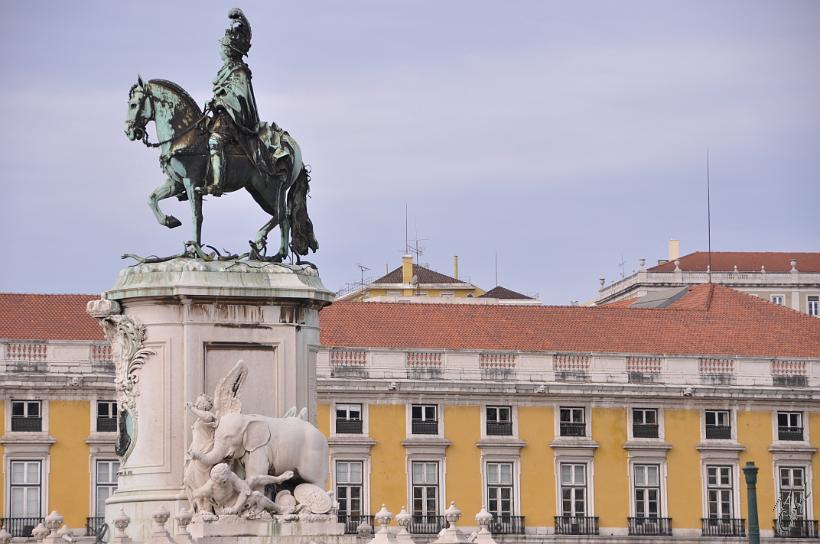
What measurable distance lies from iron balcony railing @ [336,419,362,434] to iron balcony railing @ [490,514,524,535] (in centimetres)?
510

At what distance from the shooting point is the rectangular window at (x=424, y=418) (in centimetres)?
7988

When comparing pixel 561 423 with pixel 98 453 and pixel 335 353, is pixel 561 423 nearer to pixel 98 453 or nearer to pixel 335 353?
pixel 335 353

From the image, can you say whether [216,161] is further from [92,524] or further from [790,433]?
[790,433]

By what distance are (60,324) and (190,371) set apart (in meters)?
52.3

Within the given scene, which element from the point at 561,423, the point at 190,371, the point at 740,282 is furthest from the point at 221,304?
the point at 740,282

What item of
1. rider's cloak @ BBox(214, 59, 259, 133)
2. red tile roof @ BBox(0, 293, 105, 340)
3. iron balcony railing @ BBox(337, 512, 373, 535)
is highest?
red tile roof @ BBox(0, 293, 105, 340)

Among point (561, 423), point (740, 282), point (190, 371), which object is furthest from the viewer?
point (740, 282)

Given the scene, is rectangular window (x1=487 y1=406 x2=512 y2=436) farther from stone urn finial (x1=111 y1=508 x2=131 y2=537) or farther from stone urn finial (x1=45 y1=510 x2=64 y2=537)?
stone urn finial (x1=111 y1=508 x2=131 y2=537)

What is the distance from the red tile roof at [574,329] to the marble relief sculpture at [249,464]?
176 feet

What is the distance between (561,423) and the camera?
8100 centimetres

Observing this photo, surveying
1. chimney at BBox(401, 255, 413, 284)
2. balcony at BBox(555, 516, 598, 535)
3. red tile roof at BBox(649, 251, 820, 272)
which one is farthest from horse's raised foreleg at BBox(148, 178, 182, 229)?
red tile roof at BBox(649, 251, 820, 272)

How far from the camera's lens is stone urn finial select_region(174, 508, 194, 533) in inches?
1016

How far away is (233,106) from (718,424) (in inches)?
2195

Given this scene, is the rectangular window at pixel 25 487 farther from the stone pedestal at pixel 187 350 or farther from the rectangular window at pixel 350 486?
the stone pedestal at pixel 187 350
